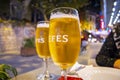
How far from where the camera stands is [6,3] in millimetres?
11586

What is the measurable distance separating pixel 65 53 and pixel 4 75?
0.54 ft

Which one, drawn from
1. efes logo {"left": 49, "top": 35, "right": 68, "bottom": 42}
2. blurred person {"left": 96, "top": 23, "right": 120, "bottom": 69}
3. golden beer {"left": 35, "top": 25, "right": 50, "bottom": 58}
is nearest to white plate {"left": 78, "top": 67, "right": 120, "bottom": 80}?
golden beer {"left": 35, "top": 25, "right": 50, "bottom": 58}

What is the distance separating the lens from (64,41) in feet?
1.67

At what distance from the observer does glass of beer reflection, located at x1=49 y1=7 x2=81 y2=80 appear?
20.0 inches

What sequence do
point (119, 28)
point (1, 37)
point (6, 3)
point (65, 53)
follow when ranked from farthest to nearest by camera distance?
point (6, 3), point (1, 37), point (119, 28), point (65, 53)

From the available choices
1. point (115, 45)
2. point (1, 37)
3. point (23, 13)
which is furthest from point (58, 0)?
point (115, 45)

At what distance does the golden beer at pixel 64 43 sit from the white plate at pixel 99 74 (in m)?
0.22

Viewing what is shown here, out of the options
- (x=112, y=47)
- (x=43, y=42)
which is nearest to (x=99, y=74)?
(x=43, y=42)

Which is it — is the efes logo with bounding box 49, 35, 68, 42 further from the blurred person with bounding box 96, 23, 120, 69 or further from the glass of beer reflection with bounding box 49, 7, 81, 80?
the blurred person with bounding box 96, 23, 120, 69

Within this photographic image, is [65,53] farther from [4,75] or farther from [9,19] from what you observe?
[9,19]

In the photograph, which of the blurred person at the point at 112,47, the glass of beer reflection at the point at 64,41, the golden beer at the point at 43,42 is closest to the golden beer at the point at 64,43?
the glass of beer reflection at the point at 64,41

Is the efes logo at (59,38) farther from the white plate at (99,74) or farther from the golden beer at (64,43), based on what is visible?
the white plate at (99,74)

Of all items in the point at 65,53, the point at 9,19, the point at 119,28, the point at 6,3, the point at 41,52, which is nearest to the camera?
the point at 65,53

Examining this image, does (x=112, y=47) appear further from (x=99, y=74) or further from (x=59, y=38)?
(x=59, y=38)
